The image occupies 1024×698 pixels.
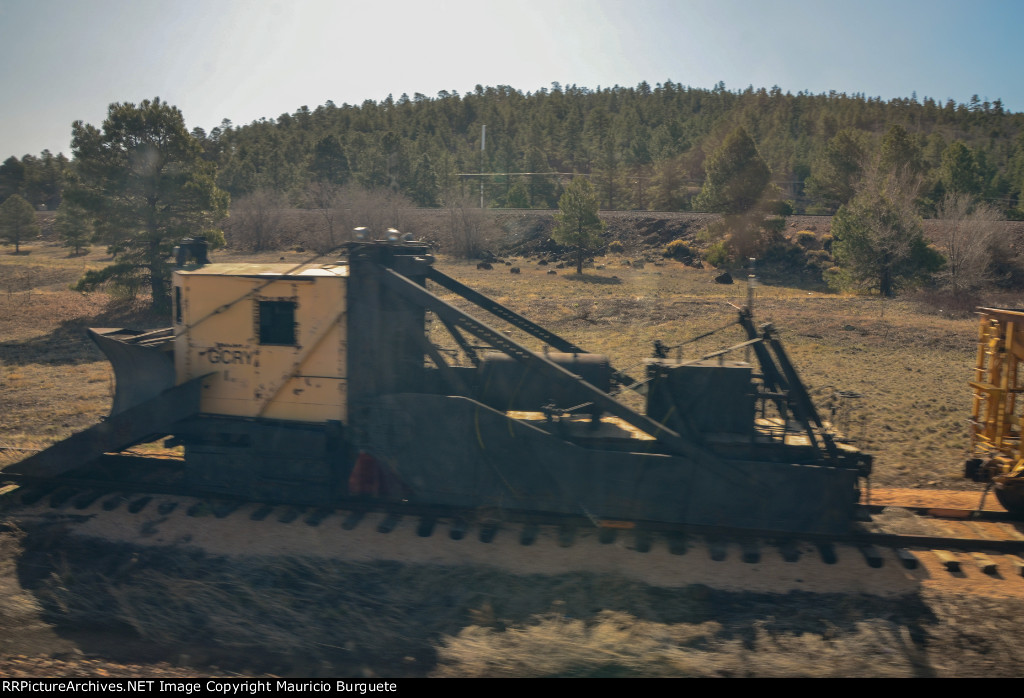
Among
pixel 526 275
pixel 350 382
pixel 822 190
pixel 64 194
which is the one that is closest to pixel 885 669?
pixel 350 382

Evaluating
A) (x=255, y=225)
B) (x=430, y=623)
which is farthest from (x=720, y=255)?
(x=430, y=623)

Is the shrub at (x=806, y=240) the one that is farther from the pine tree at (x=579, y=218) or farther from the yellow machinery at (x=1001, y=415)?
the yellow machinery at (x=1001, y=415)

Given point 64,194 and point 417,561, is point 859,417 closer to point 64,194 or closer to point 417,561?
point 417,561

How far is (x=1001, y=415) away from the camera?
8.95 m

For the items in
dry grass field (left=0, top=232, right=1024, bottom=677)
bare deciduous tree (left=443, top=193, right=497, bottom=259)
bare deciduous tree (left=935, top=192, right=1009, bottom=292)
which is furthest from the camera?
bare deciduous tree (left=443, top=193, right=497, bottom=259)

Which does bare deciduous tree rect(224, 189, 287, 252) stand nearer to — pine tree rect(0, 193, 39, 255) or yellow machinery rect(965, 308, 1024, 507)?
pine tree rect(0, 193, 39, 255)

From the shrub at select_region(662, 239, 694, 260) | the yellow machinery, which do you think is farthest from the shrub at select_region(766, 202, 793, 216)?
the yellow machinery

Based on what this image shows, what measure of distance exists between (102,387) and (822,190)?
6200cm

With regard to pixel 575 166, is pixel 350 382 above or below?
below

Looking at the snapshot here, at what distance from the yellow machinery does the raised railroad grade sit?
0.44m

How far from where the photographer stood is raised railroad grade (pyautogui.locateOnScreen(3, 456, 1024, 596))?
7.15 metres

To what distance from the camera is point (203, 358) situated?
8.90 meters

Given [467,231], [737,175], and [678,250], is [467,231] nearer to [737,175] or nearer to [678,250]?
[678,250]

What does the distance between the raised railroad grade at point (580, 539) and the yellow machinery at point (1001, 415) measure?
0.44 m
